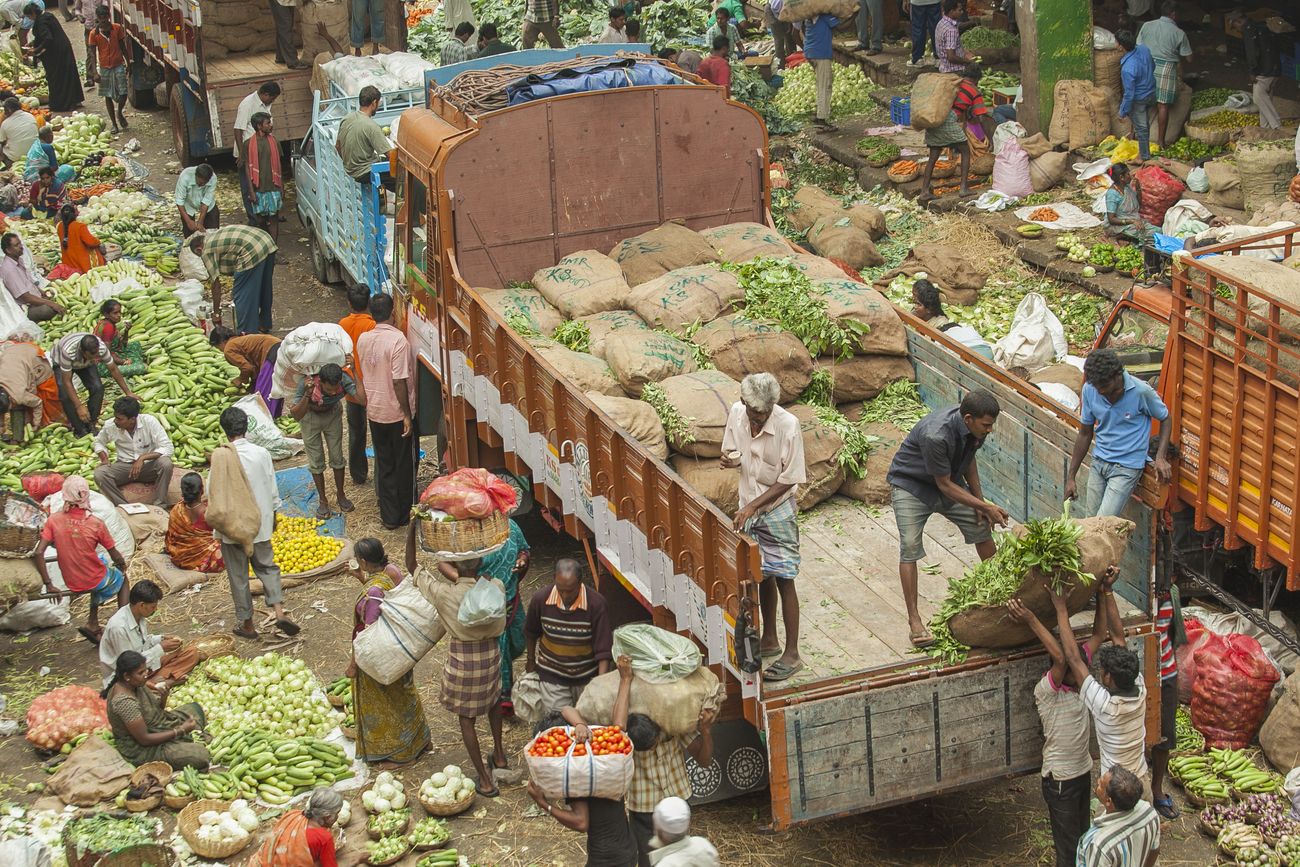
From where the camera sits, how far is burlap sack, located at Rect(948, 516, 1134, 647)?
695 centimetres

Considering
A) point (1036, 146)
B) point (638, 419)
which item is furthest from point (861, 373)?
point (1036, 146)

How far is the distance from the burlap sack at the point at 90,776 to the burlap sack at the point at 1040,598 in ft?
14.3

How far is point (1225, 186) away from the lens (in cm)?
1405

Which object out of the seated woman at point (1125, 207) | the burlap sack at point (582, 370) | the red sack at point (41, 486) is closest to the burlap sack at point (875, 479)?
the burlap sack at point (582, 370)

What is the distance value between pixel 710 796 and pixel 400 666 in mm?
1712

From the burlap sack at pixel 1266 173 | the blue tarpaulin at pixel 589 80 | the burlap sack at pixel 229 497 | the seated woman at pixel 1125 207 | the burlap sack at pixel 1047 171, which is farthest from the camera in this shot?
the burlap sack at pixel 1047 171

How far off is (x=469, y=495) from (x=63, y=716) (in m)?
2.78

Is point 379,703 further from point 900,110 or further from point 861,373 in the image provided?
point 900,110

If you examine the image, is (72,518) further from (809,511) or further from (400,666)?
(809,511)

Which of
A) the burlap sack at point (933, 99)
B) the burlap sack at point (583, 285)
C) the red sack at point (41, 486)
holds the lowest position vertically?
the red sack at point (41, 486)

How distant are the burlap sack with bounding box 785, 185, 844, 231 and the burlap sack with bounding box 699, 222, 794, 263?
4.50 metres

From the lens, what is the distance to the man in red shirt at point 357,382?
38.4 ft

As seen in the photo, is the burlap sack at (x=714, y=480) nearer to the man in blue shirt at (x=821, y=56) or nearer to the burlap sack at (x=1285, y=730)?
the burlap sack at (x=1285, y=730)

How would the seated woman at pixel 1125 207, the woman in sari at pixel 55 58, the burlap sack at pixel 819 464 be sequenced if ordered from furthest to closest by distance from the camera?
the woman in sari at pixel 55 58 < the seated woman at pixel 1125 207 < the burlap sack at pixel 819 464
